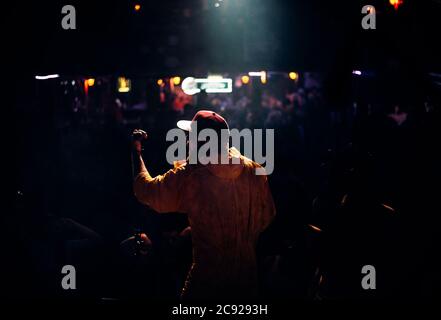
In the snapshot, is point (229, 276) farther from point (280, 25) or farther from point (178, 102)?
point (178, 102)

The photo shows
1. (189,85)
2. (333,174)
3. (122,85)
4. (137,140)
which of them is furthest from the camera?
(122,85)

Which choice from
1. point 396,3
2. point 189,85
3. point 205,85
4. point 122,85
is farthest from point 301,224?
point 122,85

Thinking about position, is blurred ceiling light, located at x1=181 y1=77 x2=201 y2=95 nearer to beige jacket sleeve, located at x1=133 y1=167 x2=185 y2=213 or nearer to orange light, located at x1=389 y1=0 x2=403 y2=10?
orange light, located at x1=389 y1=0 x2=403 y2=10

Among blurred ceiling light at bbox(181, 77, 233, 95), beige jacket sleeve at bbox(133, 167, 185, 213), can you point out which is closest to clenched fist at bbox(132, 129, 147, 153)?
beige jacket sleeve at bbox(133, 167, 185, 213)

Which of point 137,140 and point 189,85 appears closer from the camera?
point 137,140

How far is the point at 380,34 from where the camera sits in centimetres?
612

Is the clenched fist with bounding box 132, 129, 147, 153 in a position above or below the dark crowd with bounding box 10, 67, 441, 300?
above

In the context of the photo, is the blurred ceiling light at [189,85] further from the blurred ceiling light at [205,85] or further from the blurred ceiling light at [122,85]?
the blurred ceiling light at [122,85]

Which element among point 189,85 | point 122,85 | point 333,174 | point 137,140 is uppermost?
point 122,85

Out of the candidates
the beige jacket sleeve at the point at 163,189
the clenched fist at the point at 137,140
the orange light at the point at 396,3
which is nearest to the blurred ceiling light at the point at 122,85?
the orange light at the point at 396,3

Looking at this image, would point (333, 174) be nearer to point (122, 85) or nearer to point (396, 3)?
point (396, 3)

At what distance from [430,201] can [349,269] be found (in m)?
1.30

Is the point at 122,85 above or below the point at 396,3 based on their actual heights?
below
